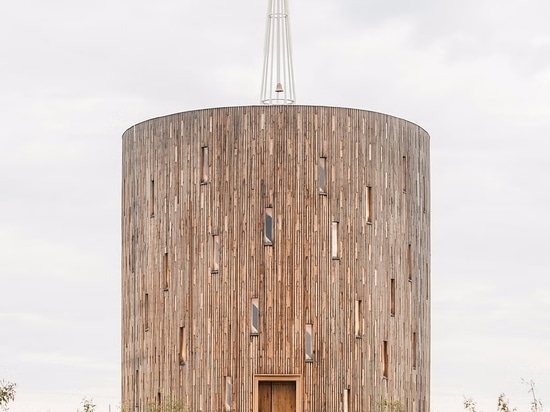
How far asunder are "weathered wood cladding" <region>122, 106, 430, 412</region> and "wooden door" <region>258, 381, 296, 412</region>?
1.05 ft

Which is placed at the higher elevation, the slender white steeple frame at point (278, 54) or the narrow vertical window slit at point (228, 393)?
the slender white steeple frame at point (278, 54)

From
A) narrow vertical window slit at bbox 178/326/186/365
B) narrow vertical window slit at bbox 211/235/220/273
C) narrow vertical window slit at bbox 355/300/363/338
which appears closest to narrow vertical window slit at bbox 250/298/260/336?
narrow vertical window slit at bbox 211/235/220/273

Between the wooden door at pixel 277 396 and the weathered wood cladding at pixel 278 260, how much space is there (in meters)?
0.32

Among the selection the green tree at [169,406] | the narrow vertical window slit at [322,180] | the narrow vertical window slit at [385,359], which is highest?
the narrow vertical window slit at [322,180]

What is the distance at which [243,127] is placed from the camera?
146 ft

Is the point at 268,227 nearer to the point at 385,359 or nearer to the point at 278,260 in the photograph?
the point at 278,260

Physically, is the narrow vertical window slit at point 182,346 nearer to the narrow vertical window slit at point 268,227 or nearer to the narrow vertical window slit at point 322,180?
the narrow vertical window slit at point 268,227

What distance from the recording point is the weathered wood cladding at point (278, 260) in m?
43.7

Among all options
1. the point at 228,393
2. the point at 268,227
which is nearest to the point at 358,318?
the point at 268,227

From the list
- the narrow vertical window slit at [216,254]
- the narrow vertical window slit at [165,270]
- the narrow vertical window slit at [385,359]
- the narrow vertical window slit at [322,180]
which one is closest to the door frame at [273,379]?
the narrow vertical window slit at [385,359]

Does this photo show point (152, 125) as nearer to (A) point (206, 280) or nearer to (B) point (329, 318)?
(A) point (206, 280)

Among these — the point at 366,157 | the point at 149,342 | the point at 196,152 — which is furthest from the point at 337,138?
the point at 149,342

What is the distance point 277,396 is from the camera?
143 feet

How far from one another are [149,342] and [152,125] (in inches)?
259
